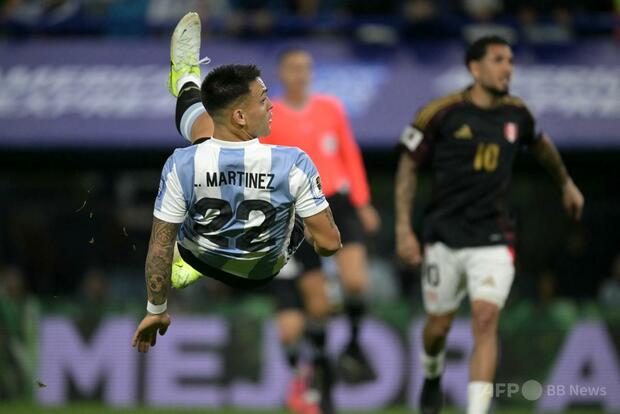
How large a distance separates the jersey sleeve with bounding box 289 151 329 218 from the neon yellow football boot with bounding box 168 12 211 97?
3.84ft

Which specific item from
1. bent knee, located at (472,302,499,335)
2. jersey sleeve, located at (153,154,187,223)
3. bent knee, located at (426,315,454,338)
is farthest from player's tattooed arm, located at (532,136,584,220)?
jersey sleeve, located at (153,154,187,223)

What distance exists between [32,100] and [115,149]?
1.08 meters

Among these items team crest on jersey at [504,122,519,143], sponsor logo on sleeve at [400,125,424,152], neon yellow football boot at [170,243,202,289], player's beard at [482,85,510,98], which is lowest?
neon yellow football boot at [170,243,202,289]

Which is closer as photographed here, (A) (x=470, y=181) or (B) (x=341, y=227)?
(A) (x=470, y=181)

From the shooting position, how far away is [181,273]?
689 cm

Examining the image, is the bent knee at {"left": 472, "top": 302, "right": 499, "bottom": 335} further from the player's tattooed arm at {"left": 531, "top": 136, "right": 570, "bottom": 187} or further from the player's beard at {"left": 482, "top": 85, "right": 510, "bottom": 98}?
the player's beard at {"left": 482, "top": 85, "right": 510, "bottom": 98}

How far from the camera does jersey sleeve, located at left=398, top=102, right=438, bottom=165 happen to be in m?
8.52

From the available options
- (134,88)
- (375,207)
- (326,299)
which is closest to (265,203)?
(326,299)

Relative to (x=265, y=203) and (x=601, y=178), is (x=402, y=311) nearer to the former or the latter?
(x=601, y=178)

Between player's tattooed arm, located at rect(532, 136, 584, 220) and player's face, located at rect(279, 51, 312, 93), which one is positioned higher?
player's face, located at rect(279, 51, 312, 93)

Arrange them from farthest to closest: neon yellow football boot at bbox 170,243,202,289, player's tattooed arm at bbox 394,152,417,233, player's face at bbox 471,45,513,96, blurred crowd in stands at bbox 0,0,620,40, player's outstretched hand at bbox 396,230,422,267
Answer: blurred crowd in stands at bbox 0,0,620,40
player's tattooed arm at bbox 394,152,417,233
player's outstretched hand at bbox 396,230,422,267
player's face at bbox 471,45,513,96
neon yellow football boot at bbox 170,243,202,289

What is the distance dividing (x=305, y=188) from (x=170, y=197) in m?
0.67

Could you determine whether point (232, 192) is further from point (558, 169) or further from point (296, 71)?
point (296, 71)

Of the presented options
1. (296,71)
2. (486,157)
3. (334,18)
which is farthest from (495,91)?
(334,18)
